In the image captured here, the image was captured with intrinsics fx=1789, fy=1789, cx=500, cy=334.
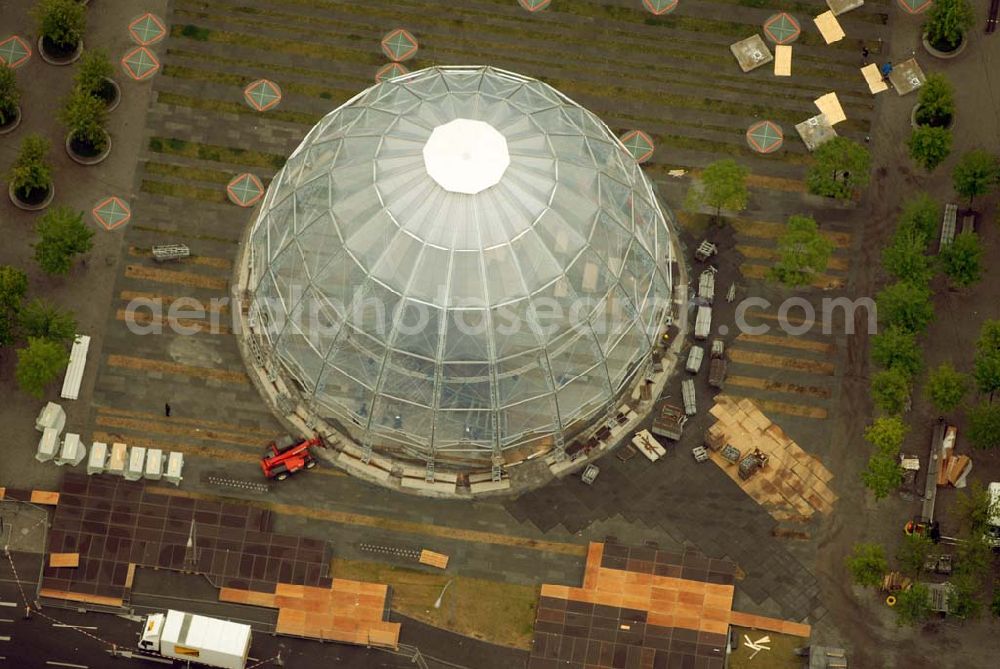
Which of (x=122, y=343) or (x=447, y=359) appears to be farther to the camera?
(x=122, y=343)

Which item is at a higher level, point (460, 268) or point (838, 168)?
point (838, 168)

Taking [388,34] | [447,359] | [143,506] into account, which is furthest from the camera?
[388,34]

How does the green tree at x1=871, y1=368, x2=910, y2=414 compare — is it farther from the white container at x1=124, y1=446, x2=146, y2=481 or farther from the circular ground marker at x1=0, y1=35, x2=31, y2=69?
the circular ground marker at x1=0, y1=35, x2=31, y2=69

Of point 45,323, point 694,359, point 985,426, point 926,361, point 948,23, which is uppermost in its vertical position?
point 948,23

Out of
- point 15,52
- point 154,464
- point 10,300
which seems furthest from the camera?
point 15,52

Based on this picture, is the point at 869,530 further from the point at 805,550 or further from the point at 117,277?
the point at 117,277

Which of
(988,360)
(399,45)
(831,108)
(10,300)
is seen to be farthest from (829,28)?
(10,300)

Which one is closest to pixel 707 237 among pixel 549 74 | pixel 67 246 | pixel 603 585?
pixel 549 74

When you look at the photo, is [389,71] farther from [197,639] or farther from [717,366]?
[197,639]
